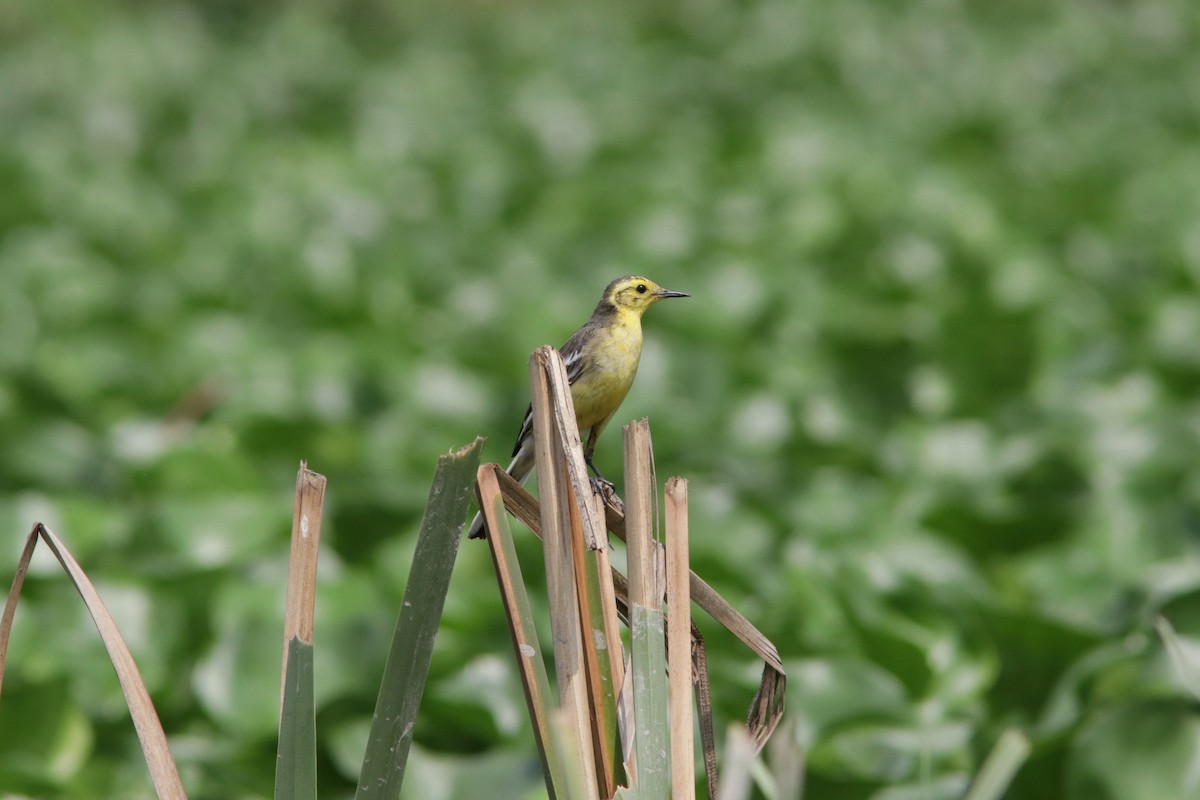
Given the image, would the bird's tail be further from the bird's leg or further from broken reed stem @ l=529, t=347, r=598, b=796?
broken reed stem @ l=529, t=347, r=598, b=796

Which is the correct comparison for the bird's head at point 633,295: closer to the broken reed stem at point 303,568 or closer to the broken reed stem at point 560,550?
the broken reed stem at point 560,550

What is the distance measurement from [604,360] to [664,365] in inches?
103

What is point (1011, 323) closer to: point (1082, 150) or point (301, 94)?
point (1082, 150)

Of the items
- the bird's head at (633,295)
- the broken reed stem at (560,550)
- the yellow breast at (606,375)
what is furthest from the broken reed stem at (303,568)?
the bird's head at (633,295)

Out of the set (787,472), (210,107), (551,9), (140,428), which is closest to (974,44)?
(551,9)

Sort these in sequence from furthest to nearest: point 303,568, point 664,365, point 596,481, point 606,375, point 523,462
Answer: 1. point 664,365
2. point 523,462
3. point 606,375
4. point 596,481
5. point 303,568

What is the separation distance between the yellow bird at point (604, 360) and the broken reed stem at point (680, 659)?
76 cm

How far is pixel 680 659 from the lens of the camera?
1.85 m

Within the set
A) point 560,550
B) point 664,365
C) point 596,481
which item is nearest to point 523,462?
point 596,481

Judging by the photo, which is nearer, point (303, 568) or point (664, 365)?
point (303, 568)

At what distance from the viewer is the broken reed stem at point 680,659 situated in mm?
1836

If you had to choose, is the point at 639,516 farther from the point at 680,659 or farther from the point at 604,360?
the point at 604,360

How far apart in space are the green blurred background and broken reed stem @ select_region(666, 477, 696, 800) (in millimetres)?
976

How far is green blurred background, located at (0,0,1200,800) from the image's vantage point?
315cm
